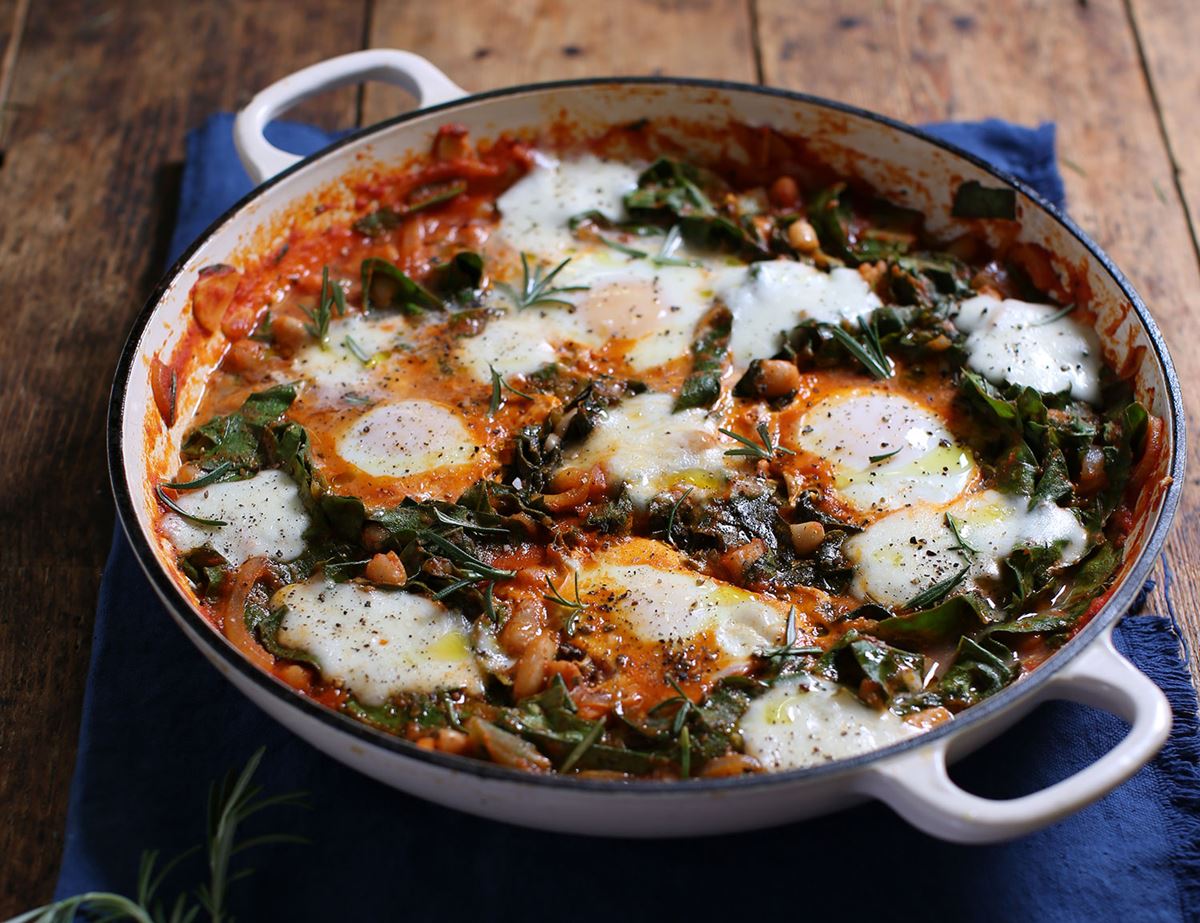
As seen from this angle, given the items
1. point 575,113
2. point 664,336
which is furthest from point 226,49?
point 664,336

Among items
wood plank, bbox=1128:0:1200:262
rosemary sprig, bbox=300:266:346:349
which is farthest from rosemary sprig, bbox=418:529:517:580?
wood plank, bbox=1128:0:1200:262

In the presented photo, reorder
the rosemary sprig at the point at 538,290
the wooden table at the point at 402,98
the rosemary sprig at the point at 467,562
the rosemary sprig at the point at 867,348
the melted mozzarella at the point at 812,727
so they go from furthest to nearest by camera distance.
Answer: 1. the wooden table at the point at 402,98
2. the rosemary sprig at the point at 538,290
3. the rosemary sprig at the point at 867,348
4. the rosemary sprig at the point at 467,562
5. the melted mozzarella at the point at 812,727

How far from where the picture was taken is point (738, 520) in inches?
149

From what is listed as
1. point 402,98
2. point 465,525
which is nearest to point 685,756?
point 465,525

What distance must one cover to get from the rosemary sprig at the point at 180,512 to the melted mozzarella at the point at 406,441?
1.50 feet

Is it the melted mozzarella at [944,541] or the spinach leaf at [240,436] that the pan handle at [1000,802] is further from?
the spinach leaf at [240,436]

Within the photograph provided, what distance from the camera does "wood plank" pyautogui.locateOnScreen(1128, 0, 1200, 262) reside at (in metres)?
5.52

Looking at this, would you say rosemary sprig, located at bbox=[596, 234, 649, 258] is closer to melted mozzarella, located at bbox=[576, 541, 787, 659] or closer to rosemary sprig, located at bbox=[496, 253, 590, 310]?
rosemary sprig, located at bbox=[496, 253, 590, 310]

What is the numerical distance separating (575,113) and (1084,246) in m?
1.99

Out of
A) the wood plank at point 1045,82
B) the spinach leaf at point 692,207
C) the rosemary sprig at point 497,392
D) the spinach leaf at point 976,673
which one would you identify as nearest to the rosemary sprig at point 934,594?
the spinach leaf at point 976,673

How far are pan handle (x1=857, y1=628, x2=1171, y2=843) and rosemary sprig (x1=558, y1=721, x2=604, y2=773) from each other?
68 centimetres

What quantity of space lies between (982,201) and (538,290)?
167 centimetres

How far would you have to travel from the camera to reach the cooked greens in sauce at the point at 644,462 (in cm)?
337

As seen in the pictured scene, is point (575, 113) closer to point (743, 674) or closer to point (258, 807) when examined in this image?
point (743, 674)
